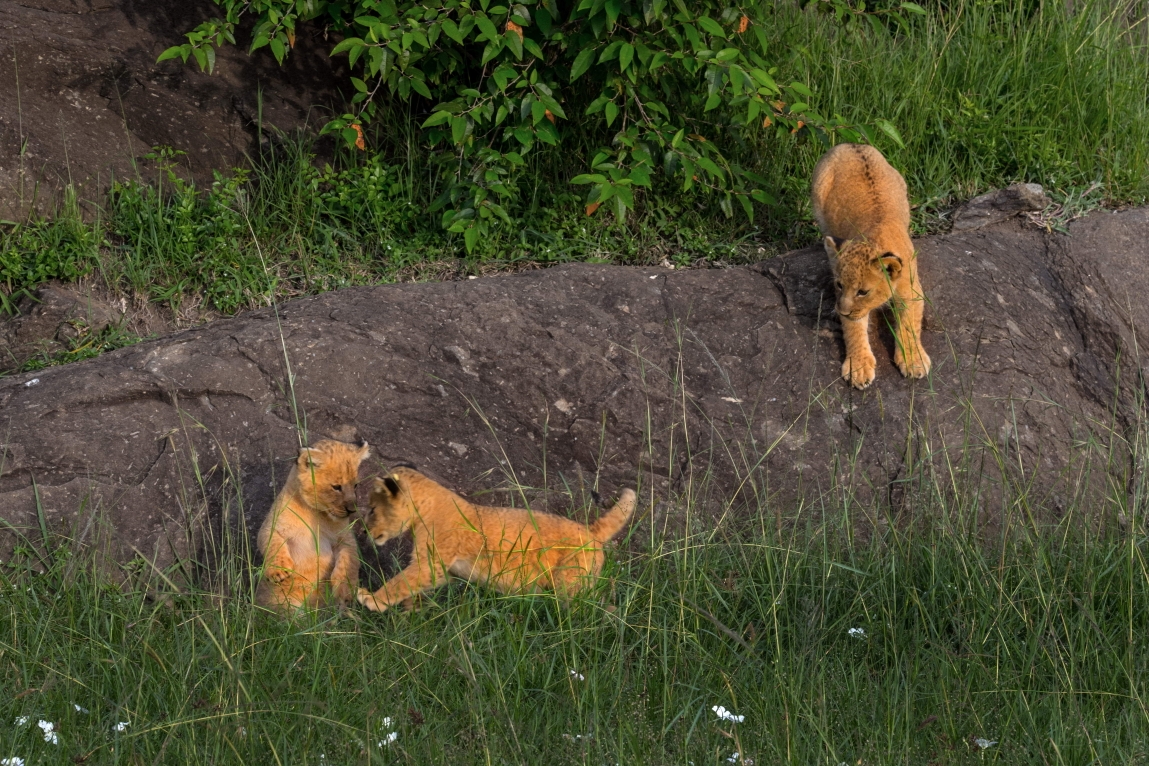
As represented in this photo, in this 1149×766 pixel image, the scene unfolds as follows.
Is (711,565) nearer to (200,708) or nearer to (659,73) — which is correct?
(200,708)

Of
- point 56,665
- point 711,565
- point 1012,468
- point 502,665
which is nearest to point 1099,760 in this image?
point 711,565

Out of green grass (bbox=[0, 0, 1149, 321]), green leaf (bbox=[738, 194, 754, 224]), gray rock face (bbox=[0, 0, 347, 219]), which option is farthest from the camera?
gray rock face (bbox=[0, 0, 347, 219])

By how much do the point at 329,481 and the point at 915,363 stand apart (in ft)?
9.40

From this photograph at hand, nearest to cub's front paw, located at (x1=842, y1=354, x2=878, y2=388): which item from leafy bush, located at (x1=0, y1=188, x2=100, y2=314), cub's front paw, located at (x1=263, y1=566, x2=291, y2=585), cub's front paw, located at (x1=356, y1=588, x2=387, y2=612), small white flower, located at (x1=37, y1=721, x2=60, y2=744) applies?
cub's front paw, located at (x1=356, y1=588, x2=387, y2=612)

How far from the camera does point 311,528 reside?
472 cm

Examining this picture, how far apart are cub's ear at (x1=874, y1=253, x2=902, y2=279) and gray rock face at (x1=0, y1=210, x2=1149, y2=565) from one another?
35 centimetres

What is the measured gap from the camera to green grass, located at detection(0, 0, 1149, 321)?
22.6 ft

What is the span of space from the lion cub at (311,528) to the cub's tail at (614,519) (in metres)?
0.97

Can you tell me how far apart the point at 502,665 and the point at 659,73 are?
4301mm

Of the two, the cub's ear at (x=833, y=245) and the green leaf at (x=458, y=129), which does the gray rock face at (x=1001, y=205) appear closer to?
the cub's ear at (x=833, y=245)

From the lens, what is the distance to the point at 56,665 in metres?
3.92

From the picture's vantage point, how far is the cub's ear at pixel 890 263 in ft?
18.2

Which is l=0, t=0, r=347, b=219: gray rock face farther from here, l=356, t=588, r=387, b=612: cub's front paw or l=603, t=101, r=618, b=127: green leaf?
l=356, t=588, r=387, b=612: cub's front paw

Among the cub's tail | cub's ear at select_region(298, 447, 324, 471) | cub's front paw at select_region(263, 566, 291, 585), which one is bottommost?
cub's front paw at select_region(263, 566, 291, 585)
